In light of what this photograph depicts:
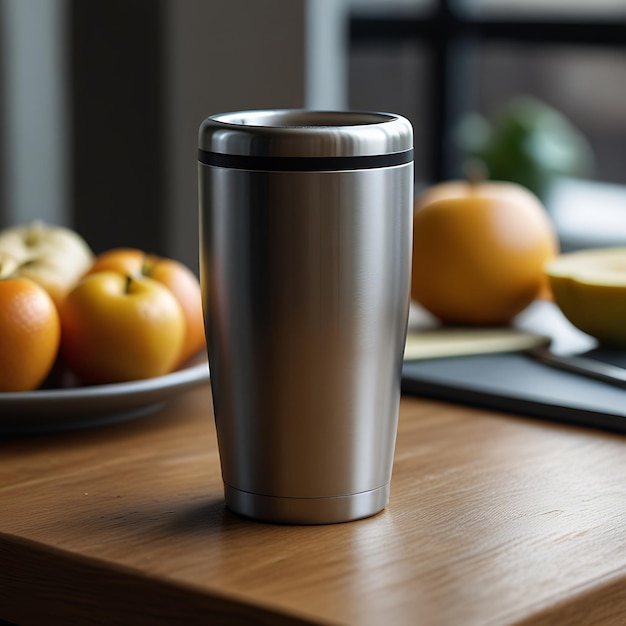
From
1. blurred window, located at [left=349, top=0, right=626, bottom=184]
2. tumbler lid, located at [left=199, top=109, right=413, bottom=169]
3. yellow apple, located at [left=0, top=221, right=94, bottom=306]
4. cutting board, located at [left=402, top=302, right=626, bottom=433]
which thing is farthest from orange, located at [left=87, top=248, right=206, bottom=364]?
blurred window, located at [left=349, top=0, right=626, bottom=184]

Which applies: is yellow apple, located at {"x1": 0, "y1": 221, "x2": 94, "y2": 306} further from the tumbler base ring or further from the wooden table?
the tumbler base ring

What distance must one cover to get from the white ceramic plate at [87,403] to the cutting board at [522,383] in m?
0.20

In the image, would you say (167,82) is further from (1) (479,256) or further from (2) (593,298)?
(2) (593,298)

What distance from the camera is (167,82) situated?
100 inches

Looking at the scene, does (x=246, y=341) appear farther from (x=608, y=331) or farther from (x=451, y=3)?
(x=451, y=3)

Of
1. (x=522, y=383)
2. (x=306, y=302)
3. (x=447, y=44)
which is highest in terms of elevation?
(x=447, y=44)

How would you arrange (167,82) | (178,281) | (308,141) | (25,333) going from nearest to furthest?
(308,141) → (25,333) → (178,281) → (167,82)

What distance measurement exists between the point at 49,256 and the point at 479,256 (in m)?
0.39

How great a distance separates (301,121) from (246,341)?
0.14 meters

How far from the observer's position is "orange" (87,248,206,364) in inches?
34.5

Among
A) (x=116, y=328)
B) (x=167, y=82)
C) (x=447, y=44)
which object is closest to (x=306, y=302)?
(x=116, y=328)

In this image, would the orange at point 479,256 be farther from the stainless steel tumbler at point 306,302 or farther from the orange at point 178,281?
the stainless steel tumbler at point 306,302

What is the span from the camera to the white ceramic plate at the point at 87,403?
77 centimetres

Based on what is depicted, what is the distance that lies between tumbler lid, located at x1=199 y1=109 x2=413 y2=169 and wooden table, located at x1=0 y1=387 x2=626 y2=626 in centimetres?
20
